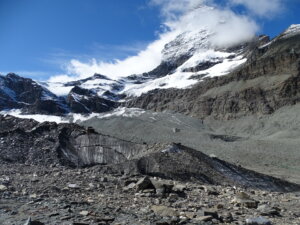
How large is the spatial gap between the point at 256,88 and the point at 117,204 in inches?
5371

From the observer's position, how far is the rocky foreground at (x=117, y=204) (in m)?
9.78

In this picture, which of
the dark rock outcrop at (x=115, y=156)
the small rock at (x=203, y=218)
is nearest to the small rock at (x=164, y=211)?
the small rock at (x=203, y=218)

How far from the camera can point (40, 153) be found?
2461 centimetres

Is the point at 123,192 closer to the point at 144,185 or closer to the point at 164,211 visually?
the point at 144,185

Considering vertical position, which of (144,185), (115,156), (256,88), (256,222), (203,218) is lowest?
(256,222)

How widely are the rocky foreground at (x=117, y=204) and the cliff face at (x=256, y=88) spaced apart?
123m

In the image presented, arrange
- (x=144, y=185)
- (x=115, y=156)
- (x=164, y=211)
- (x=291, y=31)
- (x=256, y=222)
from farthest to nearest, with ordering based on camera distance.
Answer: (x=291, y=31) → (x=115, y=156) → (x=144, y=185) → (x=164, y=211) → (x=256, y=222)

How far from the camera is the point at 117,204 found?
11.4m

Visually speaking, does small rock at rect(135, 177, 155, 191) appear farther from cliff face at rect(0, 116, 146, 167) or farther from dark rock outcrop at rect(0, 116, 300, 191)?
cliff face at rect(0, 116, 146, 167)

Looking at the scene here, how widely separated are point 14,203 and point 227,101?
138 meters

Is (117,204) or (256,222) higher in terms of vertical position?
(117,204)

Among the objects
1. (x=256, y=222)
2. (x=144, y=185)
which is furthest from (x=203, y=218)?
(x=144, y=185)

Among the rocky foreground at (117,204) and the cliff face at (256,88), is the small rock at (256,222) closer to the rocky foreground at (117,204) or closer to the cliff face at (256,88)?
the rocky foreground at (117,204)

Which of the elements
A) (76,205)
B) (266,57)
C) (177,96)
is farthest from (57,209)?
(177,96)
